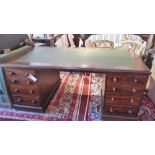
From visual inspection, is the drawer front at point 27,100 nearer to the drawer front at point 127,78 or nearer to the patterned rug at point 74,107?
the patterned rug at point 74,107

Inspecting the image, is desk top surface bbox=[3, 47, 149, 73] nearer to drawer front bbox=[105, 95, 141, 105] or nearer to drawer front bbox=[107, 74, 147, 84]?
drawer front bbox=[107, 74, 147, 84]

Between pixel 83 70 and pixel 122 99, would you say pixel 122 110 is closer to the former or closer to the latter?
pixel 122 99

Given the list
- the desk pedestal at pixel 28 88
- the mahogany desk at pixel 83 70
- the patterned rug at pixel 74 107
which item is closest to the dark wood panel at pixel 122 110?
the mahogany desk at pixel 83 70

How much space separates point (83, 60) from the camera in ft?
5.44

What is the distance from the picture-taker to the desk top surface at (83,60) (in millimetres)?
1473

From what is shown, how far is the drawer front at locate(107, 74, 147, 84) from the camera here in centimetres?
145

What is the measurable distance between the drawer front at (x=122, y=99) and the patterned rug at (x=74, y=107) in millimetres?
326

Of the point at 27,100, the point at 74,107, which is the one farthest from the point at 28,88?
the point at 74,107

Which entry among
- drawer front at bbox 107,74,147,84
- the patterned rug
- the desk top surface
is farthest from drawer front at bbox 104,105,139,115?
the desk top surface

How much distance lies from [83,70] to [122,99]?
561 millimetres
